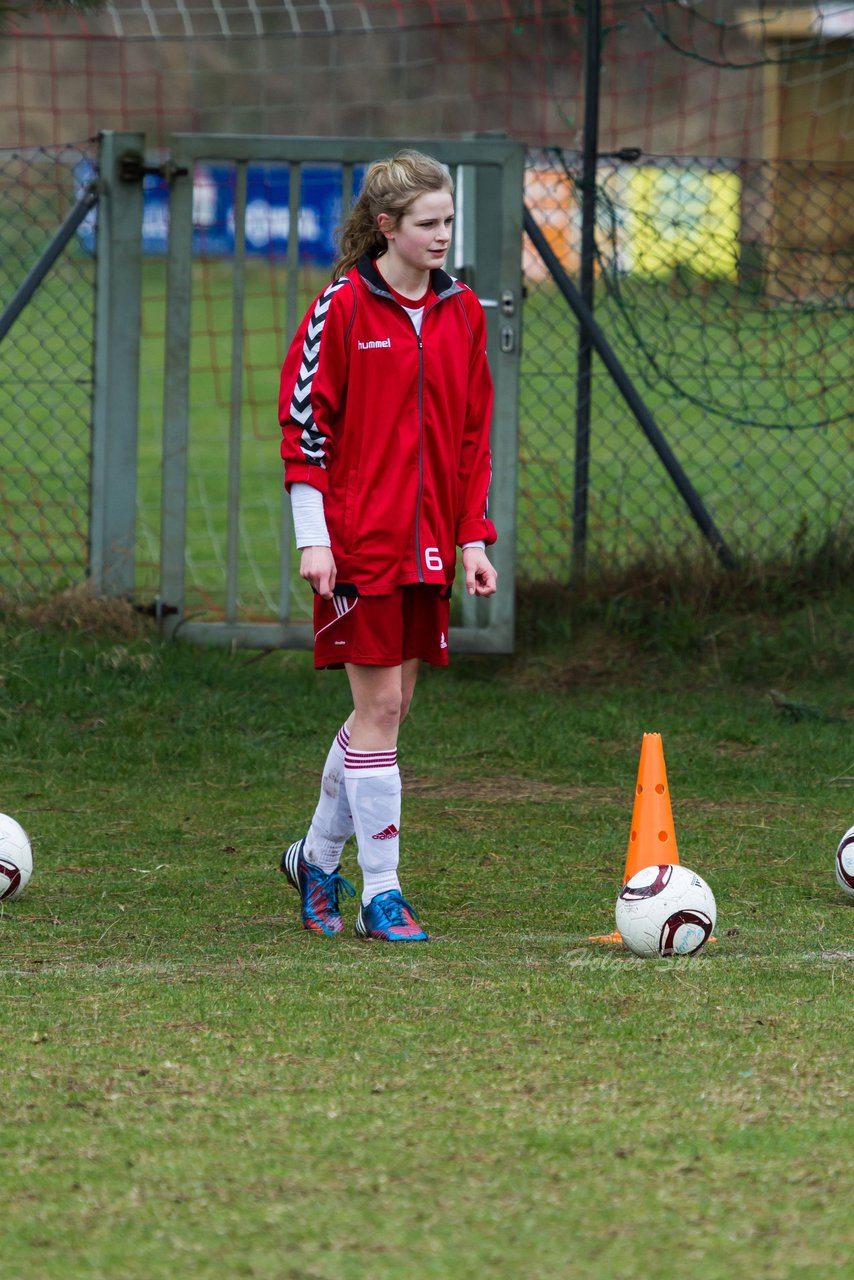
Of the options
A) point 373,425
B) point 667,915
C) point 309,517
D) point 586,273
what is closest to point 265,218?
point 586,273

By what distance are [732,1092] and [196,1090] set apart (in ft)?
3.14

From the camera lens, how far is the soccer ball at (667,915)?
4.19 metres

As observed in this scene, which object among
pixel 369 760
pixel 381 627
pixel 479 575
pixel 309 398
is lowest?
pixel 369 760

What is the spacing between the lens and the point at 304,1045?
11.5ft

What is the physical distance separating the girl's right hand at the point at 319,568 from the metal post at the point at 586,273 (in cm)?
392

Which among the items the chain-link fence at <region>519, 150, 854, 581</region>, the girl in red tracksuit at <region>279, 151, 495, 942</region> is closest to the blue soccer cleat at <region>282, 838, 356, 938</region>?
the girl in red tracksuit at <region>279, 151, 495, 942</region>

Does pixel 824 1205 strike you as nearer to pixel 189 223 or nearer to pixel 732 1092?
pixel 732 1092

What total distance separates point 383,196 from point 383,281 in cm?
21

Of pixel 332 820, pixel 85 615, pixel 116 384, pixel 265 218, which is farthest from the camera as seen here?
pixel 265 218

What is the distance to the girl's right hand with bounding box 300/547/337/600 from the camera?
4.36m

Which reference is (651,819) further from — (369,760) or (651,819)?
(369,760)

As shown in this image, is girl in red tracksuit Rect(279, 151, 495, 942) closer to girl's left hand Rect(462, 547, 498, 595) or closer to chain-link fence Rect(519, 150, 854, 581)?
girl's left hand Rect(462, 547, 498, 595)

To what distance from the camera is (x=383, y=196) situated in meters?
4.44

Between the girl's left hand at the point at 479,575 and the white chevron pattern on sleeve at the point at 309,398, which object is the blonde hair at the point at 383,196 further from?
the girl's left hand at the point at 479,575
